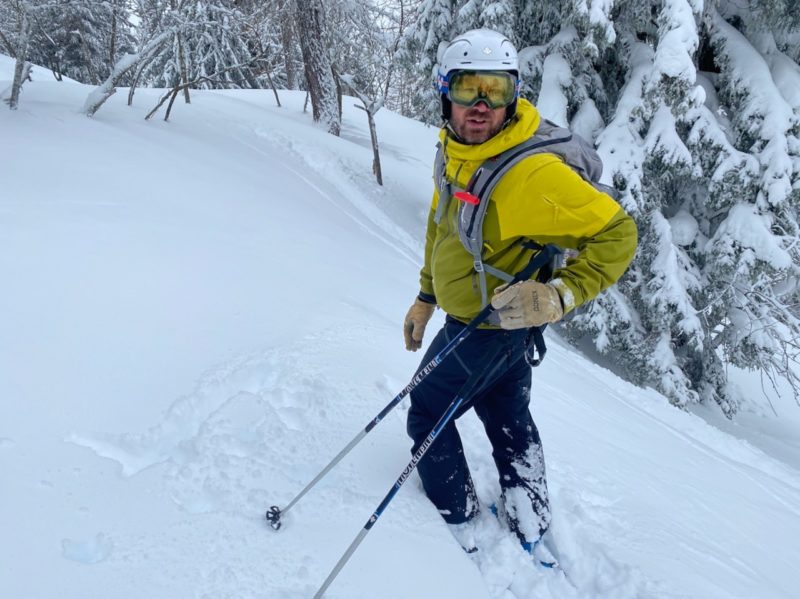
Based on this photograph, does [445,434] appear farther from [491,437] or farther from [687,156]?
[687,156]

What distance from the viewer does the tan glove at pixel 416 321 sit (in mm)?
2959

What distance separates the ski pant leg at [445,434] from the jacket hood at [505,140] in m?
0.73

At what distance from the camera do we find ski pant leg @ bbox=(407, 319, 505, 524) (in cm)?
249

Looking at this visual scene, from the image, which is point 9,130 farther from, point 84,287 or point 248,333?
point 248,333

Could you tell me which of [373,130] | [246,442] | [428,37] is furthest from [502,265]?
[373,130]

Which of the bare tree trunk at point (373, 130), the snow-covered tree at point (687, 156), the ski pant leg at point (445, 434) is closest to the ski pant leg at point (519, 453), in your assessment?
the ski pant leg at point (445, 434)

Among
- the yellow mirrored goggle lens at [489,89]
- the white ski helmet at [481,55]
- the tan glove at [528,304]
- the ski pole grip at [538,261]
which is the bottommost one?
the tan glove at [528,304]

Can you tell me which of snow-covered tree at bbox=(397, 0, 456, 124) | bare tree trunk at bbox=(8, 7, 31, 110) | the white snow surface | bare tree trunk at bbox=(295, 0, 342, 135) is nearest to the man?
the white snow surface

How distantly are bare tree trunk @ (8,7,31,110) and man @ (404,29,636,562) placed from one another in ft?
20.1

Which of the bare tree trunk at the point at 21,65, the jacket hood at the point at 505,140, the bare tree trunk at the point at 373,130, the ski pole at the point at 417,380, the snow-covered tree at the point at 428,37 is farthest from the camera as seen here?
the bare tree trunk at the point at 373,130

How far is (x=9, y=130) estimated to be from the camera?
5.81 metres

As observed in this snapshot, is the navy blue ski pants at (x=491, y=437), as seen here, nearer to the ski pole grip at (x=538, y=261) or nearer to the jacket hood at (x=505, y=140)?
the ski pole grip at (x=538, y=261)

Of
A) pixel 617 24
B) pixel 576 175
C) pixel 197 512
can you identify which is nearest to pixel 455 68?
pixel 576 175

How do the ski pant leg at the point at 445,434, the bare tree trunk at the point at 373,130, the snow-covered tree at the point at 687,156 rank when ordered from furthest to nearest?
the bare tree trunk at the point at 373,130 < the snow-covered tree at the point at 687,156 < the ski pant leg at the point at 445,434
